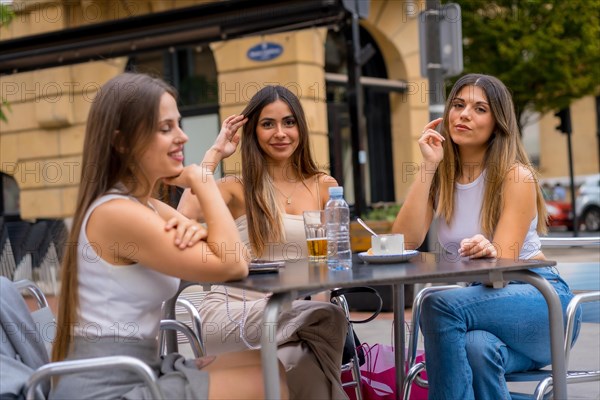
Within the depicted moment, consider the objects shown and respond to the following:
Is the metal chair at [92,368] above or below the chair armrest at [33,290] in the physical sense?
below

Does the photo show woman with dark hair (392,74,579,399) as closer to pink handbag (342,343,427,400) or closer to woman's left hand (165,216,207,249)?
pink handbag (342,343,427,400)

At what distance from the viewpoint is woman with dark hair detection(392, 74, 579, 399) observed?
3049 mm

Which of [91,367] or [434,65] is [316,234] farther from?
[434,65]

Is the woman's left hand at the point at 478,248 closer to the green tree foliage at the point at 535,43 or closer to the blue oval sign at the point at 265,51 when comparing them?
the blue oval sign at the point at 265,51

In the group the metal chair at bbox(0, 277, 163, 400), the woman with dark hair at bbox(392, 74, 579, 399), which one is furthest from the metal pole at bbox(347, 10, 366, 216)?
the metal chair at bbox(0, 277, 163, 400)

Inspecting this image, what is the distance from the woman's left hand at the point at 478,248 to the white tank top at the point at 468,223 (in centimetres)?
42

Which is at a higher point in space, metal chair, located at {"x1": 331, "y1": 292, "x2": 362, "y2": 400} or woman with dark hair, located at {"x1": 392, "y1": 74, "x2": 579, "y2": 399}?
woman with dark hair, located at {"x1": 392, "y1": 74, "x2": 579, "y2": 399}

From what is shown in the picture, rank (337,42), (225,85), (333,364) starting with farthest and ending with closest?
1. (337,42)
2. (225,85)
3. (333,364)

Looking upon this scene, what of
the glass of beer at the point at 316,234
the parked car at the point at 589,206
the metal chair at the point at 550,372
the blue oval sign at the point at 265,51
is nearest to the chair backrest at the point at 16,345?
the glass of beer at the point at 316,234

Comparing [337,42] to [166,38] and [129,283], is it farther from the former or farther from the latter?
[129,283]

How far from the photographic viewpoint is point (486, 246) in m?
3.08

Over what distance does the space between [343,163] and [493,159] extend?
1142cm

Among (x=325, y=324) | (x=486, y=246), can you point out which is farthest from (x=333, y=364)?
(x=486, y=246)

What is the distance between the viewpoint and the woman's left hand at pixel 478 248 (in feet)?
10.1
